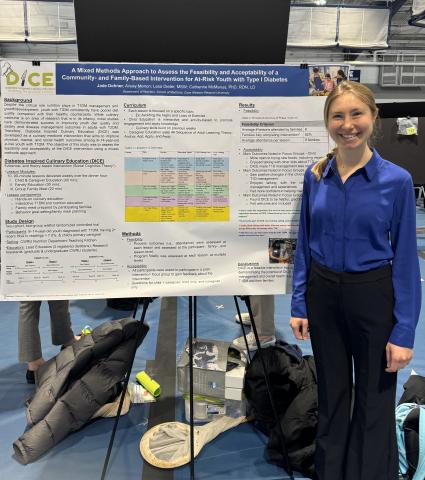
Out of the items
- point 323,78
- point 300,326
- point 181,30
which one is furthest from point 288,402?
point 181,30

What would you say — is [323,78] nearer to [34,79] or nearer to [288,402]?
[34,79]

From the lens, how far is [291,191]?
150 cm

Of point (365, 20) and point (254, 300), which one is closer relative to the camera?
point (254, 300)

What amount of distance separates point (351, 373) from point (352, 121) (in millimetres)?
870

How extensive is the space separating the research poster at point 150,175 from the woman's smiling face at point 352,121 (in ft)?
0.87

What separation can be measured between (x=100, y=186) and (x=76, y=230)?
185 millimetres

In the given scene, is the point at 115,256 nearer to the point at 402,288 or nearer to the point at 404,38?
the point at 402,288

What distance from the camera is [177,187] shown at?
1460 millimetres

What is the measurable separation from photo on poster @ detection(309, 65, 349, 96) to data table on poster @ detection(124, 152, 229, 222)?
41cm

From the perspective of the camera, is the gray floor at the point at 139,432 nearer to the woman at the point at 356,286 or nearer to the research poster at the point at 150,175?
the woman at the point at 356,286

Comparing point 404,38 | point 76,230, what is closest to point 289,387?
point 76,230

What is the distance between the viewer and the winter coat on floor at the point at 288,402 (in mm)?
A: 1706

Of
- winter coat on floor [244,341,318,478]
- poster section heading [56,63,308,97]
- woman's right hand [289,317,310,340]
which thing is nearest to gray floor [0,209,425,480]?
winter coat on floor [244,341,318,478]

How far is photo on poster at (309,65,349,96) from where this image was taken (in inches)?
56.9
